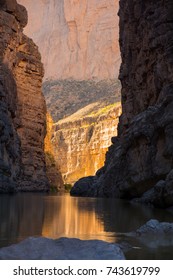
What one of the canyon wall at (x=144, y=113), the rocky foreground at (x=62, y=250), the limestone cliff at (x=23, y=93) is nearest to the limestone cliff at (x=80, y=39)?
the limestone cliff at (x=23, y=93)

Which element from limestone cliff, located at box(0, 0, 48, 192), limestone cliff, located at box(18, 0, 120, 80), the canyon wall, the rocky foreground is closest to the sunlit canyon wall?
limestone cliff, located at box(18, 0, 120, 80)

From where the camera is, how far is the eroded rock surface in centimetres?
432

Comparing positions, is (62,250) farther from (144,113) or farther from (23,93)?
(23,93)

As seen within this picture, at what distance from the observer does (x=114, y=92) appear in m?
125

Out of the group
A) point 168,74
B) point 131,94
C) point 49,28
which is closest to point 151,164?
point 168,74

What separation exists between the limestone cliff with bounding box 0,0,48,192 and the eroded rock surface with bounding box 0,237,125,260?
99.6 feet

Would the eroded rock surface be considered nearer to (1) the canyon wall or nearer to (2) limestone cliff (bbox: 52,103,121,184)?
(1) the canyon wall

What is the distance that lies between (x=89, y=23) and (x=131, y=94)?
127380 millimetres

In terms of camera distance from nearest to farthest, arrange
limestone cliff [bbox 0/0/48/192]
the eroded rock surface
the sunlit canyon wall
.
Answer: the eroded rock surface, limestone cliff [bbox 0/0/48/192], the sunlit canyon wall

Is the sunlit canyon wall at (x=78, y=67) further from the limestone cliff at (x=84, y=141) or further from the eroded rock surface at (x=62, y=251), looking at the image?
the eroded rock surface at (x=62, y=251)

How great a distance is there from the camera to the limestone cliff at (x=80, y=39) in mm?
154375

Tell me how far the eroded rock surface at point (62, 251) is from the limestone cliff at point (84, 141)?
95.1 m

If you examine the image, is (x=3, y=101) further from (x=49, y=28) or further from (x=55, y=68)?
(x=49, y=28)

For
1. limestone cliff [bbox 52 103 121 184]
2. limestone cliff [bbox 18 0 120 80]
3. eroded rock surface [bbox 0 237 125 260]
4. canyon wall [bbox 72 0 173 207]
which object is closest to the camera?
eroded rock surface [bbox 0 237 125 260]
